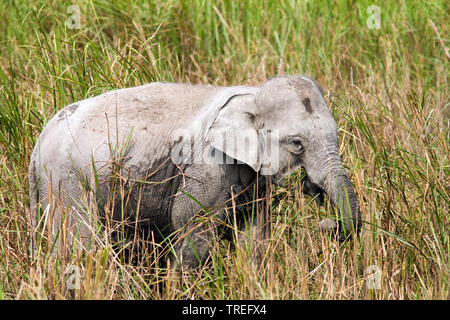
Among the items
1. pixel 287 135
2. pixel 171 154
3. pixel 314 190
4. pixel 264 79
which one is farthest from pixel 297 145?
pixel 264 79

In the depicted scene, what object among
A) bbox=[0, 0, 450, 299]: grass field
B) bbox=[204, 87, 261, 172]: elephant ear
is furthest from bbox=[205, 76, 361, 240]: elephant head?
bbox=[0, 0, 450, 299]: grass field

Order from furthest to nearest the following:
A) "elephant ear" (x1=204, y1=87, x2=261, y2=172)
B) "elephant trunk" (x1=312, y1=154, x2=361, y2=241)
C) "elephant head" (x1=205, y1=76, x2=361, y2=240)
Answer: "elephant ear" (x1=204, y1=87, x2=261, y2=172)
"elephant head" (x1=205, y1=76, x2=361, y2=240)
"elephant trunk" (x1=312, y1=154, x2=361, y2=241)

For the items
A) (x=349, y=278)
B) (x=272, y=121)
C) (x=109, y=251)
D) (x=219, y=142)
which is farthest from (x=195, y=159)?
(x=349, y=278)

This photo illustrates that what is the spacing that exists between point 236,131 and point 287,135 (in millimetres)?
263

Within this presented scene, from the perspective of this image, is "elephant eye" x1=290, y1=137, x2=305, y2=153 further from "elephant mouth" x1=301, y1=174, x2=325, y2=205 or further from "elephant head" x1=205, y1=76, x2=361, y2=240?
"elephant mouth" x1=301, y1=174, x2=325, y2=205

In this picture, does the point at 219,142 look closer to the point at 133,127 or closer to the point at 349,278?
the point at 133,127

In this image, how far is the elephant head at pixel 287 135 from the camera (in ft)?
12.4

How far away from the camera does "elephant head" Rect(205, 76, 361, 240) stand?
3781mm

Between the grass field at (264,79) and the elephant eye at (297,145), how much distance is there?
0.91 feet

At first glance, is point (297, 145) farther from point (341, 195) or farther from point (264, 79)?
point (264, 79)

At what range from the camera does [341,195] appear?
367 centimetres

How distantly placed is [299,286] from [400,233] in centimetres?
73

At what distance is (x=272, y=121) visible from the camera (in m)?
3.94

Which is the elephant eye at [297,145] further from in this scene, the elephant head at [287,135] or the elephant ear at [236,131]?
the elephant ear at [236,131]
